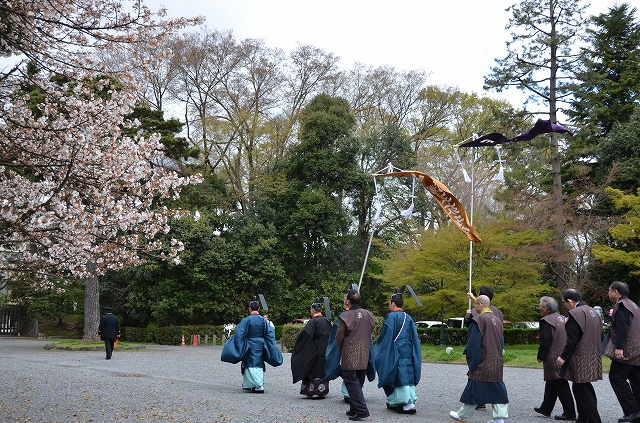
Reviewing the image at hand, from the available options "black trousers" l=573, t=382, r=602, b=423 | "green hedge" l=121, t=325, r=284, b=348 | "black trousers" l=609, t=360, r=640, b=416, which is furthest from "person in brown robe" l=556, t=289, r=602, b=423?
"green hedge" l=121, t=325, r=284, b=348

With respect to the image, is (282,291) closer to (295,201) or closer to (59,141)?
(295,201)

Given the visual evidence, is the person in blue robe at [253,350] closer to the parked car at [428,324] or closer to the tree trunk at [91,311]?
the tree trunk at [91,311]

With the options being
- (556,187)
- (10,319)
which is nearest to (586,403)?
(556,187)

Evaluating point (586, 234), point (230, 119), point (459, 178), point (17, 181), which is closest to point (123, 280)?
point (230, 119)

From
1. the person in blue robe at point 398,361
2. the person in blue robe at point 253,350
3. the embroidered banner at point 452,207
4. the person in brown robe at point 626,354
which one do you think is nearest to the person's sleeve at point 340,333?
the person in blue robe at point 398,361

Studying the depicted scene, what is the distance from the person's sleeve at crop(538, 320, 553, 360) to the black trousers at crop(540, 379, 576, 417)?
342 mm

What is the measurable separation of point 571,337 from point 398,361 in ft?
7.26

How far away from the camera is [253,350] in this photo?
33.3ft

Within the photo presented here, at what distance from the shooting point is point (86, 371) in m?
13.1

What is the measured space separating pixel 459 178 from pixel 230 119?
12.5m

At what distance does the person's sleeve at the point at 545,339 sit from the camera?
25.8 ft

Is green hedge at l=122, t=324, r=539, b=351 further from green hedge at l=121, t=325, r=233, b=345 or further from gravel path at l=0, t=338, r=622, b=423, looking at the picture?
gravel path at l=0, t=338, r=622, b=423

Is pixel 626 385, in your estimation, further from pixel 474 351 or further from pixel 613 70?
pixel 613 70

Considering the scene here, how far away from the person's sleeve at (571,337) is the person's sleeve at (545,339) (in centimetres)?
80
